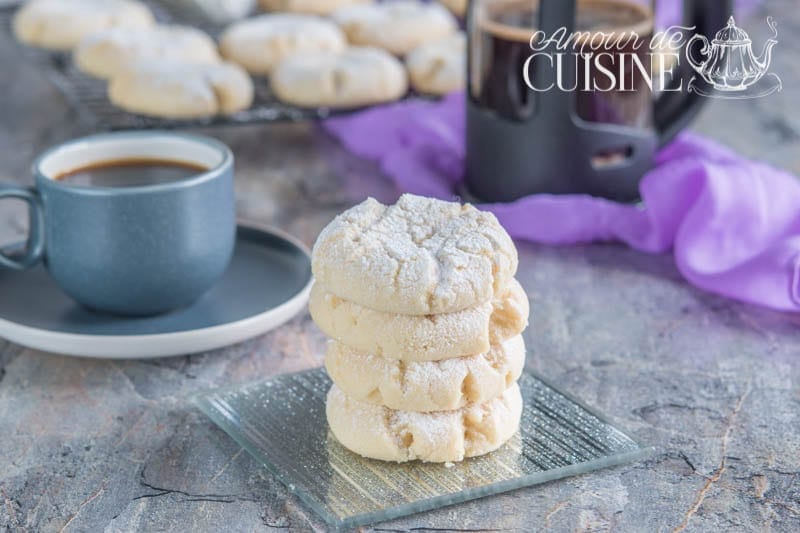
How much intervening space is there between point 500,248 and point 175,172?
0.42m

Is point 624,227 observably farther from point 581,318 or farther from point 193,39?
point 193,39

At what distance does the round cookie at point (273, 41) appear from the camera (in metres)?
1.71

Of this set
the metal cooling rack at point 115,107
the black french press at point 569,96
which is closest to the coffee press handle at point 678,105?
the black french press at point 569,96

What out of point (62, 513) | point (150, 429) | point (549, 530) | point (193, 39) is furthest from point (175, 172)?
point (193, 39)

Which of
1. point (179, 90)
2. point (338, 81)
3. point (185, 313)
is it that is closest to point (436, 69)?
point (338, 81)

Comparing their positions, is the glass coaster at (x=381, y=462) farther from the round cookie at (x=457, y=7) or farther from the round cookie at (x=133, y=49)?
the round cookie at (x=457, y=7)

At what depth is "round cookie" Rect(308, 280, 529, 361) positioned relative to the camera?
2.54 ft

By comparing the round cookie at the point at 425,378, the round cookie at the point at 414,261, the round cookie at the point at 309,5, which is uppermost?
the round cookie at the point at 414,261

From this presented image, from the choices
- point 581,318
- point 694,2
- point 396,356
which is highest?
point 694,2

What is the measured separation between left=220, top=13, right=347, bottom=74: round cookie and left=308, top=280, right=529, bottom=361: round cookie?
93 centimetres

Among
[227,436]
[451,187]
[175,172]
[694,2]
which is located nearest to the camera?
[227,436]

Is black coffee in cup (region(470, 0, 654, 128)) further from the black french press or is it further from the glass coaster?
the glass coaster

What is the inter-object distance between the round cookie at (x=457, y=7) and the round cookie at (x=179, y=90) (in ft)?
1.90

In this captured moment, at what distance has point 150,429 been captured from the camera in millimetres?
897
